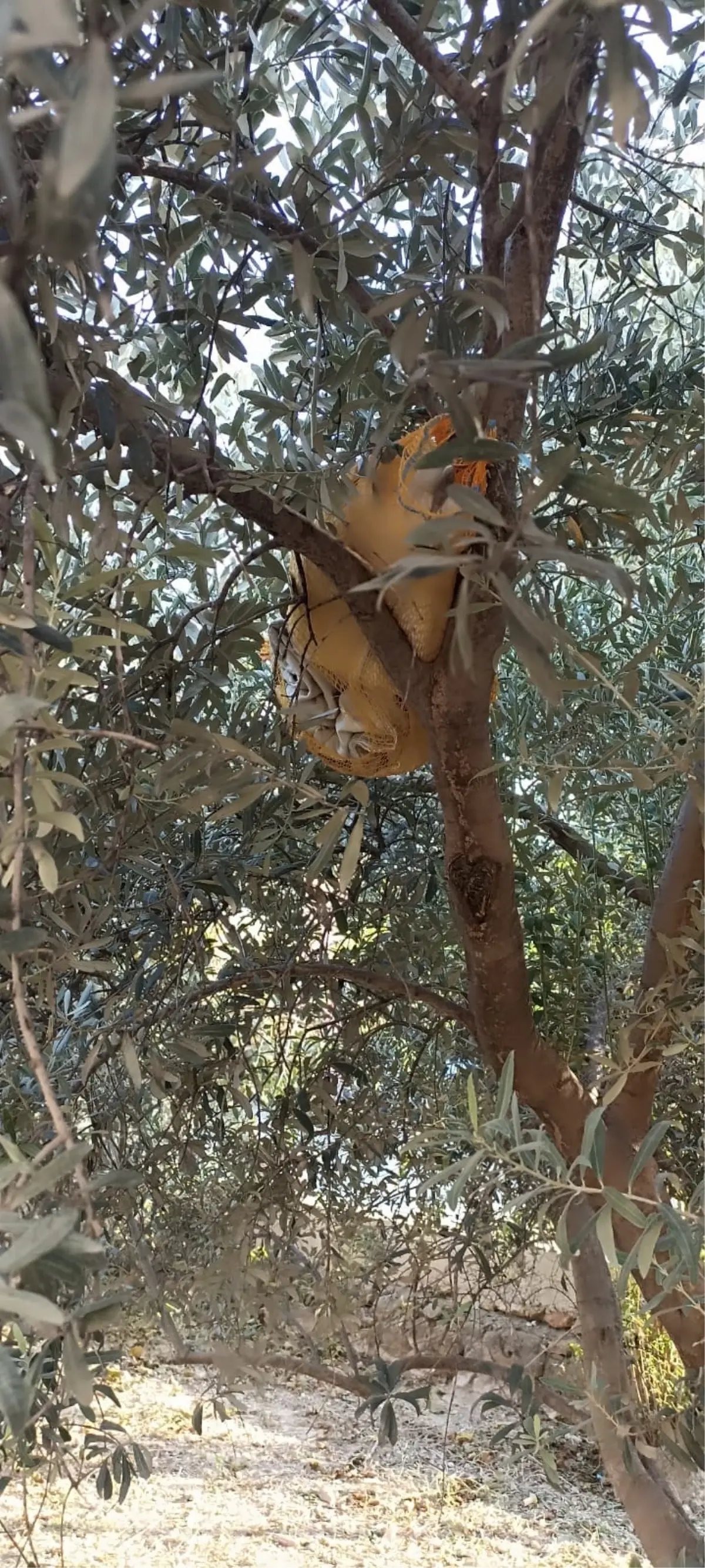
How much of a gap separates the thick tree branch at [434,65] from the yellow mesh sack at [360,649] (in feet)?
0.70

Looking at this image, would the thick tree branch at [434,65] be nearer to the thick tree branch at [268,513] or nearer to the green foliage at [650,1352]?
the thick tree branch at [268,513]

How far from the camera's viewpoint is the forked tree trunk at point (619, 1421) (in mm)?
1125

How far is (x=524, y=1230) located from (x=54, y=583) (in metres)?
1.29

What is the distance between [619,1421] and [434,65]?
118 centimetres

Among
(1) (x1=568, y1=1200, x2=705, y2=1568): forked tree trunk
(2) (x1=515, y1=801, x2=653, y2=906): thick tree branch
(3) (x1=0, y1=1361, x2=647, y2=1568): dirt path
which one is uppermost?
(2) (x1=515, y1=801, x2=653, y2=906): thick tree branch

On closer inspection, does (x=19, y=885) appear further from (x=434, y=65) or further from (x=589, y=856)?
(x=589, y=856)

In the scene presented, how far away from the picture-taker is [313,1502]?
2.54 m

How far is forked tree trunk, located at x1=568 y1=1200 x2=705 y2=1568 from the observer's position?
3.69 feet

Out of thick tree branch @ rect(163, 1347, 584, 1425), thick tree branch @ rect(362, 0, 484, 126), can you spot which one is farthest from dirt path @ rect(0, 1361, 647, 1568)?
thick tree branch @ rect(362, 0, 484, 126)

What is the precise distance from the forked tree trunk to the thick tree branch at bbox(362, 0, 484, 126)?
3.09ft

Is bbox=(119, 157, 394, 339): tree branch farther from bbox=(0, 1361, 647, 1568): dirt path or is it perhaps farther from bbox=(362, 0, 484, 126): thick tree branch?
bbox=(0, 1361, 647, 1568): dirt path

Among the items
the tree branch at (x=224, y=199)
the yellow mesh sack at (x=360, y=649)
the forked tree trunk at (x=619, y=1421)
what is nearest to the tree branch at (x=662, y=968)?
the forked tree trunk at (x=619, y=1421)

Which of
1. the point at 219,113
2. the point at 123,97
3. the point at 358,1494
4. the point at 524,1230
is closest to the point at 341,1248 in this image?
the point at 524,1230

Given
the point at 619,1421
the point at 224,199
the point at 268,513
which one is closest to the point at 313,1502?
the point at 619,1421
